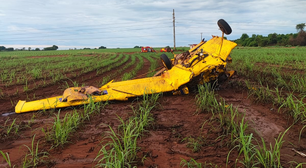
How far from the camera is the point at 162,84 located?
429cm

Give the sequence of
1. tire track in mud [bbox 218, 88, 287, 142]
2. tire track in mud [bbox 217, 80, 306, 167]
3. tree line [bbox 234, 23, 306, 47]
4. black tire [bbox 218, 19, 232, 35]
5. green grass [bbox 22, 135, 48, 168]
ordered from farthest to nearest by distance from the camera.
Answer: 1. tree line [bbox 234, 23, 306, 47]
2. black tire [bbox 218, 19, 232, 35]
3. tire track in mud [bbox 218, 88, 287, 142]
4. tire track in mud [bbox 217, 80, 306, 167]
5. green grass [bbox 22, 135, 48, 168]

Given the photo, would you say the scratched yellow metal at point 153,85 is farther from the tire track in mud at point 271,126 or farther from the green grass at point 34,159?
the green grass at point 34,159

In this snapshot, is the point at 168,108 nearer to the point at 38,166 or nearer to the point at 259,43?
the point at 38,166

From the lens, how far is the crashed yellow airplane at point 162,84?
3.77m

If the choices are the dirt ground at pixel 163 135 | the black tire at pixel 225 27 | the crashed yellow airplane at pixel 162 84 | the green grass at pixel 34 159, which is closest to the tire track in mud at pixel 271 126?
the dirt ground at pixel 163 135

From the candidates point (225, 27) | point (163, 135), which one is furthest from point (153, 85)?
point (225, 27)

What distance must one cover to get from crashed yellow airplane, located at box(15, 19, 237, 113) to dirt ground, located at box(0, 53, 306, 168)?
0.65ft

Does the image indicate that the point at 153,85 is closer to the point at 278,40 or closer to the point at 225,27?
the point at 225,27

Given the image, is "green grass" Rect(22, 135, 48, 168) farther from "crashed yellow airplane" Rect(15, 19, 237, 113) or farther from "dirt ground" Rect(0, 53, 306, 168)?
"crashed yellow airplane" Rect(15, 19, 237, 113)

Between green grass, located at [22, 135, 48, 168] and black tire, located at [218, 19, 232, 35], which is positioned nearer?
green grass, located at [22, 135, 48, 168]

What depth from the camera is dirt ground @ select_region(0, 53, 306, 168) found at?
7.00 ft

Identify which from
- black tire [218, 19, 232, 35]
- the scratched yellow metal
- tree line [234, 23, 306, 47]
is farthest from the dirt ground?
tree line [234, 23, 306, 47]

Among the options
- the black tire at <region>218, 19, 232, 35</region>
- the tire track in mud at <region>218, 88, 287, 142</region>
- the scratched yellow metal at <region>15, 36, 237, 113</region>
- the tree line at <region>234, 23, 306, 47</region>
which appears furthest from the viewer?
the tree line at <region>234, 23, 306, 47</region>

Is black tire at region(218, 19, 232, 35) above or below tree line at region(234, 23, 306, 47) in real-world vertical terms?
below
